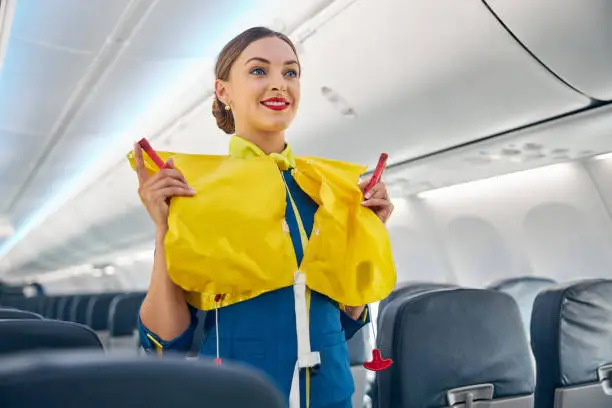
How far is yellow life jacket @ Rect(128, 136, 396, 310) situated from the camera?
4.83ft

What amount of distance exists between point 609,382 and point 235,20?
8.92ft

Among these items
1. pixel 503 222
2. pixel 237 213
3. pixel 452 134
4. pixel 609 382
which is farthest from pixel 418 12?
pixel 503 222

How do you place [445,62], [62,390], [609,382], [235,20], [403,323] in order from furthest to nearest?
[235,20]
[445,62]
[609,382]
[403,323]
[62,390]

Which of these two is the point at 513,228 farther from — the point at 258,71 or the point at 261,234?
the point at 261,234

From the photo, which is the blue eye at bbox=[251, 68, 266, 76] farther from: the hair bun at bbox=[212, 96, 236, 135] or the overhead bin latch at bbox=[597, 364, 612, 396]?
the overhead bin latch at bbox=[597, 364, 612, 396]

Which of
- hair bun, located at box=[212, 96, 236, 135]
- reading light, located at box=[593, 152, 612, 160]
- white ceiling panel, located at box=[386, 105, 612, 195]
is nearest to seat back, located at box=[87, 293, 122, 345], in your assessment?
white ceiling panel, located at box=[386, 105, 612, 195]

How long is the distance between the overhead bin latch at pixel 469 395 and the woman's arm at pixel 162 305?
111cm

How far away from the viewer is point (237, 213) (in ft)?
4.93

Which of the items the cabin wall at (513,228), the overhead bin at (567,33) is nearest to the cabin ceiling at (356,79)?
the overhead bin at (567,33)

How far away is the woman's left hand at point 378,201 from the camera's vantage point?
165cm

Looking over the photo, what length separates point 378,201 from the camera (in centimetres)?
165

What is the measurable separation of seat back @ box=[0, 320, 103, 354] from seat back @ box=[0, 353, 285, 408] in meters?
0.65

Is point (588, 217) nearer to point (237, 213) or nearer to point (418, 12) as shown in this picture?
point (418, 12)

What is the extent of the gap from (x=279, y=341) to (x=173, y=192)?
39 cm
